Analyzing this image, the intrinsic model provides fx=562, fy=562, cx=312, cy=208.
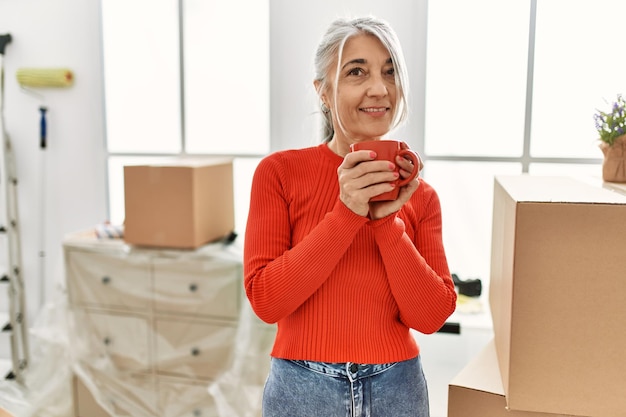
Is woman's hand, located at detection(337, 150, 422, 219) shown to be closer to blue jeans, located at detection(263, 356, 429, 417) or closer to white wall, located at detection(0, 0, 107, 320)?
blue jeans, located at detection(263, 356, 429, 417)

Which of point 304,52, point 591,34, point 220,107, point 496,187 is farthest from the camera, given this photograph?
point 220,107

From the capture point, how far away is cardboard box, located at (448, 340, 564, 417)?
100 cm

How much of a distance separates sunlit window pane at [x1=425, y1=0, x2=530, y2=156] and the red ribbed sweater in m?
1.23

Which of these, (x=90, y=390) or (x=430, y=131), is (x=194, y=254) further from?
(x=430, y=131)

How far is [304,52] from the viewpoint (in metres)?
2.33

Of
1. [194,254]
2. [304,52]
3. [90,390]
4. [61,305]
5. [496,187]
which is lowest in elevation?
[90,390]

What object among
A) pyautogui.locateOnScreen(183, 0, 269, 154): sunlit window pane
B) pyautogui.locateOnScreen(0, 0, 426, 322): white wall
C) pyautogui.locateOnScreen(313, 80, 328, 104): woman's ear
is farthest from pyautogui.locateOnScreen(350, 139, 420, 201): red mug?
pyautogui.locateOnScreen(183, 0, 269, 154): sunlit window pane

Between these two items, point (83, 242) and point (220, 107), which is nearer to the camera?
point (83, 242)

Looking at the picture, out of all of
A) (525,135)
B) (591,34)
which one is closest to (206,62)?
(525,135)

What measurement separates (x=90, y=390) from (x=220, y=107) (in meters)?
1.31

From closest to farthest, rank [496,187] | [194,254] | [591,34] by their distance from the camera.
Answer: [496,187]
[591,34]
[194,254]

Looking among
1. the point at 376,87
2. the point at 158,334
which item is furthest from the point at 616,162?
the point at 158,334

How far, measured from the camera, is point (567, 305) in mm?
891

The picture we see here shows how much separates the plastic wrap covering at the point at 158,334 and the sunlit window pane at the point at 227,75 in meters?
0.54
